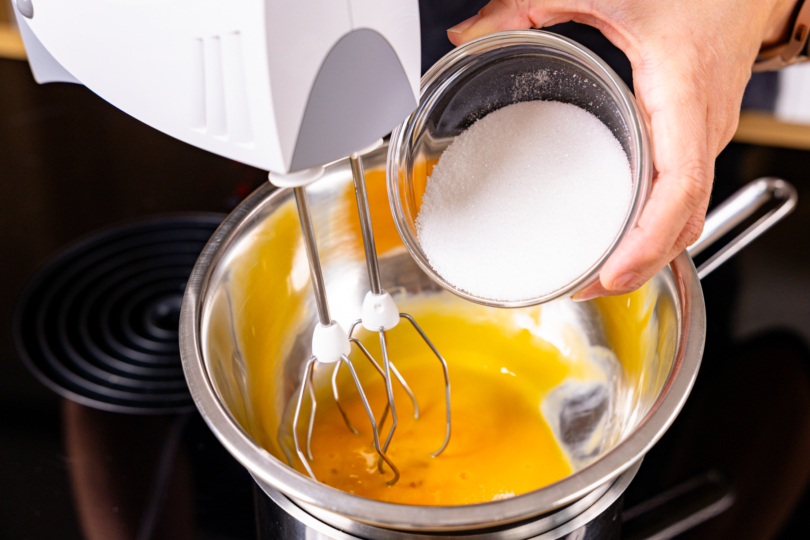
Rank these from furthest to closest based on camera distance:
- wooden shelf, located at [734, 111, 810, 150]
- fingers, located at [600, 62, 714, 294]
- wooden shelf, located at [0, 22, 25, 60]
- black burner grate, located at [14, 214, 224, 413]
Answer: wooden shelf, located at [0, 22, 25, 60], wooden shelf, located at [734, 111, 810, 150], black burner grate, located at [14, 214, 224, 413], fingers, located at [600, 62, 714, 294]

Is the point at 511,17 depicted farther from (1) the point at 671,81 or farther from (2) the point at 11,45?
(2) the point at 11,45

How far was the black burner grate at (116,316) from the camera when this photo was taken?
46 centimetres

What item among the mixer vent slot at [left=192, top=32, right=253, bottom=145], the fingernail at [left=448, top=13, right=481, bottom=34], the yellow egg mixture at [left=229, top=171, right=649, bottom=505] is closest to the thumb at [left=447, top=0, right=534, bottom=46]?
the fingernail at [left=448, top=13, right=481, bottom=34]

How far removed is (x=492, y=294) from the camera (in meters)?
0.38

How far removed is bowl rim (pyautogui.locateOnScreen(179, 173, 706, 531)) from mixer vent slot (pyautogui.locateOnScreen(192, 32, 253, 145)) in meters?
0.14

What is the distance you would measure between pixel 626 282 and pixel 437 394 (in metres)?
0.18

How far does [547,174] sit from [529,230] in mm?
35

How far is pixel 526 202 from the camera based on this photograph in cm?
38

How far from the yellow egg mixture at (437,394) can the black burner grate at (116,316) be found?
0.09m

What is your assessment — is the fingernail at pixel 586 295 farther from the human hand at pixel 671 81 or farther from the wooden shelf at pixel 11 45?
the wooden shelf at pixel 11 45

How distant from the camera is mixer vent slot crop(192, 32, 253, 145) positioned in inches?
8.6

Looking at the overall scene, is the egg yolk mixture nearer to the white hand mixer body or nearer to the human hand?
the human hand

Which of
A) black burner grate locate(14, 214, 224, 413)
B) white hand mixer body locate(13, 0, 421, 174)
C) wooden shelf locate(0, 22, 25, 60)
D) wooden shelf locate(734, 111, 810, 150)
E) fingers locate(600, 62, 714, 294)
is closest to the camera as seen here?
white hand mixer body locate(13, 0, 421, 174)

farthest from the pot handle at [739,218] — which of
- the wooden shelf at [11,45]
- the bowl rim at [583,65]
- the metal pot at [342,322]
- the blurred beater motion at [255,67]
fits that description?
the wooden shelf at [11,45]
